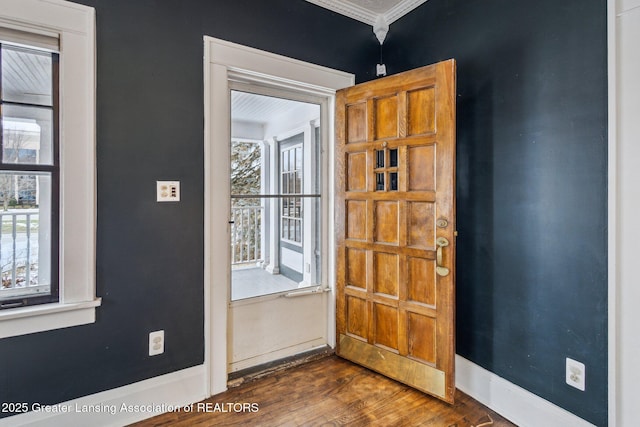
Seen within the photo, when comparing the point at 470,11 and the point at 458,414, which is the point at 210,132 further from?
the point at 458,414

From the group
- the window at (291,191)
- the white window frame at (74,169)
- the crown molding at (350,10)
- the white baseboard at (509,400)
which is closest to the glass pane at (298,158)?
the window at (291,191)

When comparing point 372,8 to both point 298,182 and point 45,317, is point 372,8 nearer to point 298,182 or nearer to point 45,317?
point 298,182

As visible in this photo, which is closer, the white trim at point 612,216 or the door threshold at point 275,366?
the white trim at point 612,216

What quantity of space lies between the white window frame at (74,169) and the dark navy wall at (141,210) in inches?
1.9

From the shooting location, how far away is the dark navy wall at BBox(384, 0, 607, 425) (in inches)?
59.3

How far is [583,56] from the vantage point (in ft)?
5.00

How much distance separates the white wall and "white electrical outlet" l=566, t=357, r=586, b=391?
120mm

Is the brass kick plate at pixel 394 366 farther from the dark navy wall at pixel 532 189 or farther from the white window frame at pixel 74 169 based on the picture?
the white window frame at pixel 74 169

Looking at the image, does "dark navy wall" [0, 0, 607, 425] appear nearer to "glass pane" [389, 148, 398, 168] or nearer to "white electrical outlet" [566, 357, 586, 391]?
"white electrical outlet" [566, 357, 586, 391]

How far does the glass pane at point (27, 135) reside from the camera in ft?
5.14

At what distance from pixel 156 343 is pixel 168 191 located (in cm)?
88

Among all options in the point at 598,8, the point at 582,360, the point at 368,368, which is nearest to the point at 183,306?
the point at 368,368

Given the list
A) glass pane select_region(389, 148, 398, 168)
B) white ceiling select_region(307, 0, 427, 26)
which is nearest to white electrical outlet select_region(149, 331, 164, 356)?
glass pane select_region(389, 148, 398, 168)

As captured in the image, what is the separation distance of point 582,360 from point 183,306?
2130 millimetres
